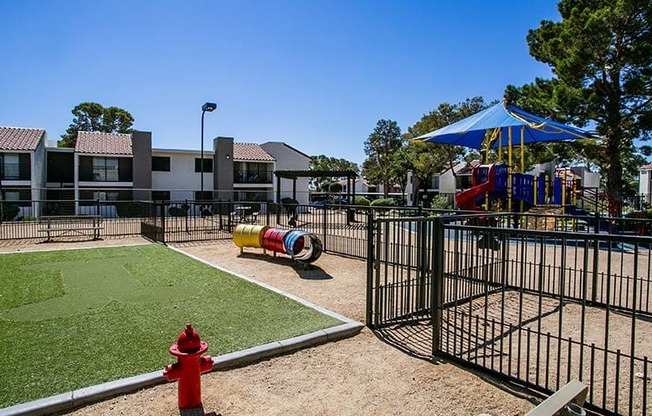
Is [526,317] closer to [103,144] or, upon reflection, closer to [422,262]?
[422,262]

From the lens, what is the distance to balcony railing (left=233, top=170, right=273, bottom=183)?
36750 millimetres

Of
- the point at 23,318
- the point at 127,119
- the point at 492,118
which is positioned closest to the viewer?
the point at 23,318

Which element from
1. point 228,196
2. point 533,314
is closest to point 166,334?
point 533,314

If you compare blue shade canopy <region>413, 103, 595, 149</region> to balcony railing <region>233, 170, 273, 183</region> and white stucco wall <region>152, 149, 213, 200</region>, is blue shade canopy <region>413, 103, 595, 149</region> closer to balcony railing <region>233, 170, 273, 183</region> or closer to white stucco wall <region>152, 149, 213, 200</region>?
balcony railing <region>233, 170, 273, 183</region>

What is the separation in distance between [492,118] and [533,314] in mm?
11708

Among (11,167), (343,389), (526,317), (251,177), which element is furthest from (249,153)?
(343,389)

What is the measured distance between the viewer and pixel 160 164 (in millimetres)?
33781

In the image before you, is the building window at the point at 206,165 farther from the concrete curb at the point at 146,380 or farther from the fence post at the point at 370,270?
the concrete curb at the point at 146,380

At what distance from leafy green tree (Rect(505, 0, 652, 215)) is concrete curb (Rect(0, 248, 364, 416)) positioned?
1774 cm

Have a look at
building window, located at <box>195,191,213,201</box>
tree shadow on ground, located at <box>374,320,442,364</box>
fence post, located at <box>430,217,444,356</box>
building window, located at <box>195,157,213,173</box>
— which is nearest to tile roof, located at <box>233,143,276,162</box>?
building window, located at <box>195,157,213,173</box>

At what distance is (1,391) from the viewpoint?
351 centimetres

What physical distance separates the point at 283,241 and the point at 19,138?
28.5 meters

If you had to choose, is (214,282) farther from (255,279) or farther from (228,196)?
(228,196)

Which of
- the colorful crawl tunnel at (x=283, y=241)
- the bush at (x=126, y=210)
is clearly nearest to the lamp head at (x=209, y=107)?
the bush at (x=126, y=210)
